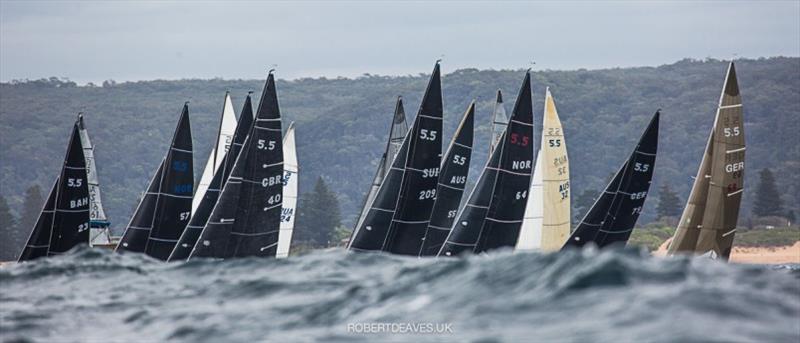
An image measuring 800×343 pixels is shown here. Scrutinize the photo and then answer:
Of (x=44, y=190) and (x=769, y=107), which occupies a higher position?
(x=769, y=107)

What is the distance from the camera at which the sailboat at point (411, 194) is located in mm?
44000

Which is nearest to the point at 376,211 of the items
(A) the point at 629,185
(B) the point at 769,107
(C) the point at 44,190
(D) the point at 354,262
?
(A) the point at 629,185

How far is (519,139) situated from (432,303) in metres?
24.1

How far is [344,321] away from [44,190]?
141 meters

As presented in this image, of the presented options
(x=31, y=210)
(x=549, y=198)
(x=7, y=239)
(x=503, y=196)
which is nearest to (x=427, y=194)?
(x=503, y=196)

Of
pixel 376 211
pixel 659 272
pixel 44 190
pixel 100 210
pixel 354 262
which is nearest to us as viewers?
pixel 659 272

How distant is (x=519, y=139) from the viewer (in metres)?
45.6

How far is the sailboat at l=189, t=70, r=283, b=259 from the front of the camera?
40.7 meters

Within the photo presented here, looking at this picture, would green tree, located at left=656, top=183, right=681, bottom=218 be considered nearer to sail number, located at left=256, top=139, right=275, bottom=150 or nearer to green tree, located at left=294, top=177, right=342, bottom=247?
green tree, located at left=294, top=177, right=342, bottom=247

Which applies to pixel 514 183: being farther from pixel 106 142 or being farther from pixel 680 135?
A: pixel 106 142

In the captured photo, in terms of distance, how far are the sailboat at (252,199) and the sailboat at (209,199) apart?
2089mm

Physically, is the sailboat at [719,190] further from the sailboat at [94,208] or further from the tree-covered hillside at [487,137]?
the tree-covered hillside at [487,137]

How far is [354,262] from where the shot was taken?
29391mm

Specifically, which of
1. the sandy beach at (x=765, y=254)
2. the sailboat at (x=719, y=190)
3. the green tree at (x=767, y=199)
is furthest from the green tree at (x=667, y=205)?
the sailboat at (x=719, y=190)
